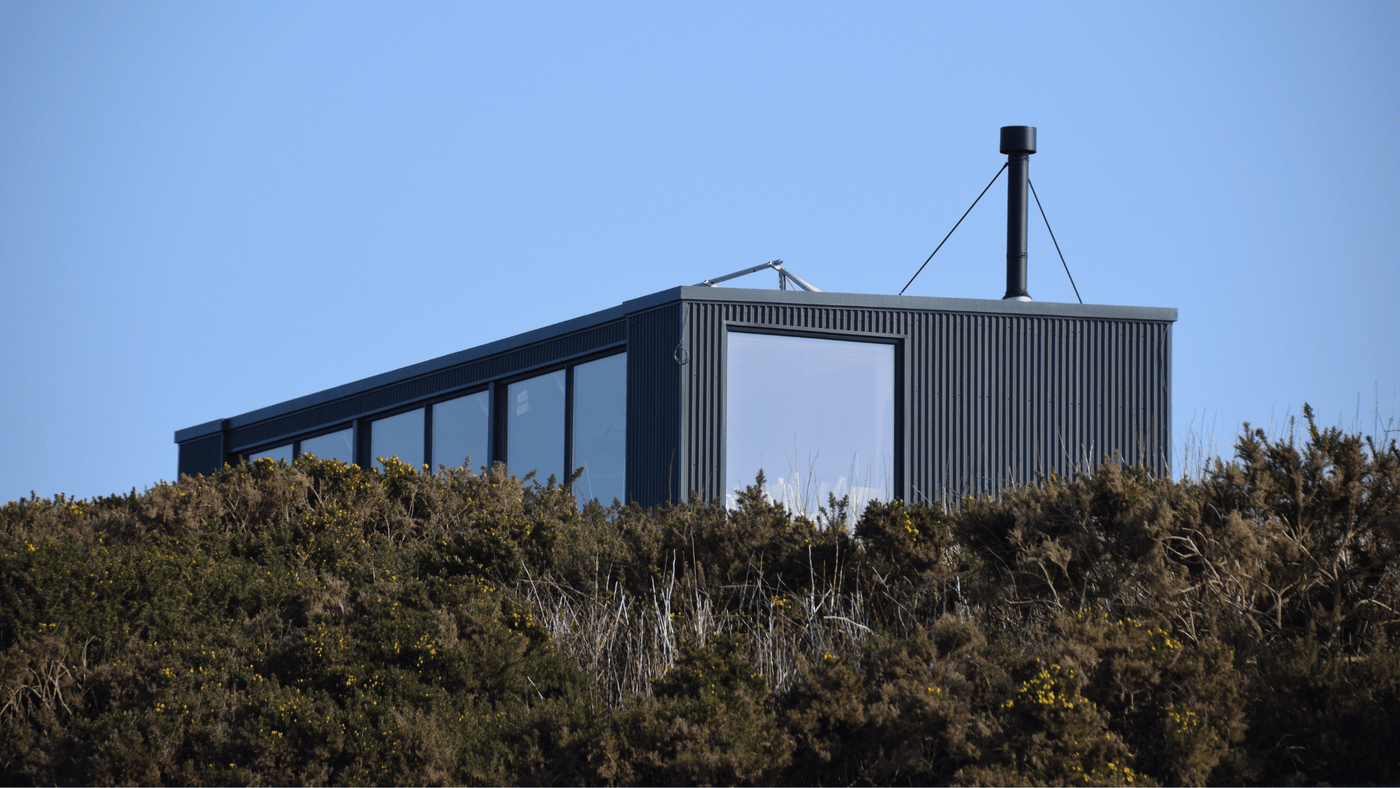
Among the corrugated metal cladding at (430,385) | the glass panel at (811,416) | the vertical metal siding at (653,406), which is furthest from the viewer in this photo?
the corrugated metal cladding at (430,385)

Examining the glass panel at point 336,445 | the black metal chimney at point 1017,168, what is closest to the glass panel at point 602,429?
the glass panel at point 336,445

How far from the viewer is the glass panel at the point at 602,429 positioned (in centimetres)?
1209

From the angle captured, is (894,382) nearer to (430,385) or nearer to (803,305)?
(803,305)

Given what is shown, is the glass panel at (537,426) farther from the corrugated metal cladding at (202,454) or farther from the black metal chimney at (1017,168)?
the corrugated metal cladding at (202,454)

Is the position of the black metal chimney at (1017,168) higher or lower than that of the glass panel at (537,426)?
higher

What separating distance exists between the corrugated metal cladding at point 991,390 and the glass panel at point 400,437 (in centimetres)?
491

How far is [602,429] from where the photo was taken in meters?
12.4

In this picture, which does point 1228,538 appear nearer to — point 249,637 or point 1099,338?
point 249,637

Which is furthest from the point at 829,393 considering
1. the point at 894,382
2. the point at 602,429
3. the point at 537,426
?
the point at 537,426

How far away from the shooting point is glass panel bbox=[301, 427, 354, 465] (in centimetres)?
1609

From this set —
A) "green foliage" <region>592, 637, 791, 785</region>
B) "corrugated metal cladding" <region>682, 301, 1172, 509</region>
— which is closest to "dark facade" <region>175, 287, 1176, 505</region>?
"corrugated metal cladding" <region>682, 301, 1172, 509</region>

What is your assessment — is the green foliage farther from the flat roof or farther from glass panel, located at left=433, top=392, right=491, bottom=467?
glass panel, located at left=433, top=392, right=491, bottom=467

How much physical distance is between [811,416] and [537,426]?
10.4ft

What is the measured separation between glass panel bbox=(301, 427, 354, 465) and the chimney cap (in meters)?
8.96
